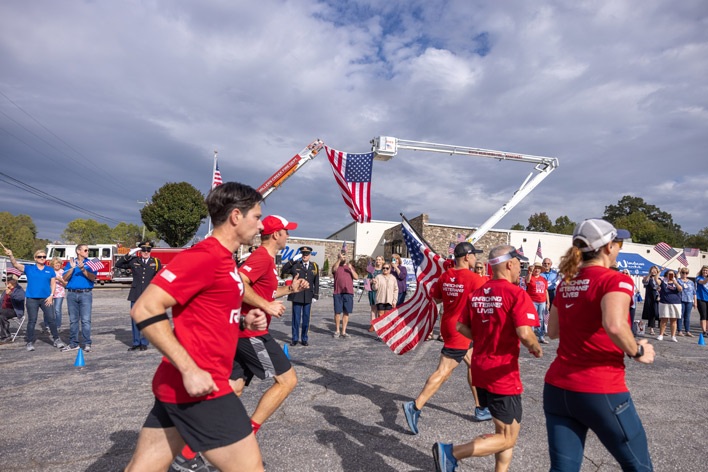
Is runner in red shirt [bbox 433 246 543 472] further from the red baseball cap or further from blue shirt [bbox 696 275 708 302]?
blue shirt [bbox 696 275 708 302]

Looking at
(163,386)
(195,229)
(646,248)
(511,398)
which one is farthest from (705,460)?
(195,229)

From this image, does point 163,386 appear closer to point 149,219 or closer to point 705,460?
point 705,460

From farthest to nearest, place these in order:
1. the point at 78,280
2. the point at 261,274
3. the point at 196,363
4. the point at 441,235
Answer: the point at 441,235 < the point at 78,280 < the point at 261,274 < the point at 196,363

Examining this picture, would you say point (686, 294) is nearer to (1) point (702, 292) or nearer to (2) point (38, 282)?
(1) point (702, 292)

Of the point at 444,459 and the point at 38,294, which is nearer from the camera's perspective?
the point at 444,459

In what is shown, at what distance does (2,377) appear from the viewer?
6109 mm

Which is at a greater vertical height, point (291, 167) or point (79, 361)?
point (291, 167)

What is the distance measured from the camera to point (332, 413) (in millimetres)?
4754

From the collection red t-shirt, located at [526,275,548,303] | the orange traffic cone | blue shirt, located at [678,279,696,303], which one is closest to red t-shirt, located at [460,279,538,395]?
the orange traffic cone

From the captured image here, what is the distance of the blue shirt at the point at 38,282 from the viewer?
810cm

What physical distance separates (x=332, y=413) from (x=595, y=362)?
126 inches

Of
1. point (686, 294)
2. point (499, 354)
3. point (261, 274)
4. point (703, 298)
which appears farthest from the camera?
point (686, 294)

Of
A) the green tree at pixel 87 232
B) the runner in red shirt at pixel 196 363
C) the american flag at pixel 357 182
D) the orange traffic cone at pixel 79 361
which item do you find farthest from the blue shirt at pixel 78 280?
the green tree at pixel 87 232

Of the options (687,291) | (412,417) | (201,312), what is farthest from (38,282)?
(687,291)
